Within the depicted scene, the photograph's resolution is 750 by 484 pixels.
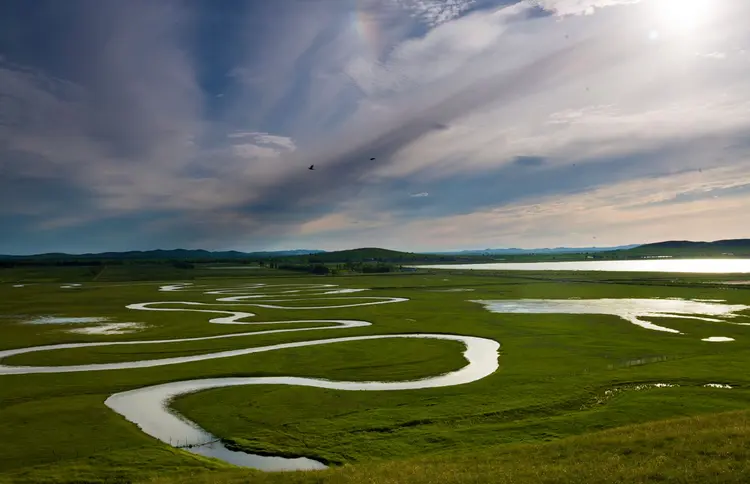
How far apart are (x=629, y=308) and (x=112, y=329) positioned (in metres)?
92.5

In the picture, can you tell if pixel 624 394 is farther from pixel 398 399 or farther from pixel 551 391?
pixel 398 399

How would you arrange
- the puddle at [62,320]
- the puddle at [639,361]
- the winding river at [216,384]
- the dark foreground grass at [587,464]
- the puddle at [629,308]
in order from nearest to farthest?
1. the dark foreground grass at [587,464]
2. the winding river at [216,384]
3. the puddle at [639,361]
4. the puddle at [629,308]
5. the puddle at [62,320]

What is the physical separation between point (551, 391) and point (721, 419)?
12.4 metres

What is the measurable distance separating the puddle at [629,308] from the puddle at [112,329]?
63.1 metres

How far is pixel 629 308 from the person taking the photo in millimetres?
95875

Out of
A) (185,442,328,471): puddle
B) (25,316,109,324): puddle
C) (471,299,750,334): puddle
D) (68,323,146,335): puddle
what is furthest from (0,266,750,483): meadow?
(471,299,750,334): puddle

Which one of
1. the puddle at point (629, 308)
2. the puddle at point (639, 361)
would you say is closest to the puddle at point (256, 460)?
the puddle at point (639, 361)

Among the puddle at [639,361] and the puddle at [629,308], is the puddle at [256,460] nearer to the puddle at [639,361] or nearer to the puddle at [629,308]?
the puddle at [639,361]


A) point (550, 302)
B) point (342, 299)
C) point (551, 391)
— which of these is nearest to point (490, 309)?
point (550, 302)

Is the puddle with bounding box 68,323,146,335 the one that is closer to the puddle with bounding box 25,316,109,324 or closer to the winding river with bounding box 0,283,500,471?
the puddle with bounding box 25,316,109,324

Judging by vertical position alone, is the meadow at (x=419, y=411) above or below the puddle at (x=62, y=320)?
below

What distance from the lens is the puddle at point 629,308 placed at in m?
83.2

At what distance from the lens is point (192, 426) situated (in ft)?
109

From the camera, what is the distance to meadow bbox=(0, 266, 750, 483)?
2331cm
